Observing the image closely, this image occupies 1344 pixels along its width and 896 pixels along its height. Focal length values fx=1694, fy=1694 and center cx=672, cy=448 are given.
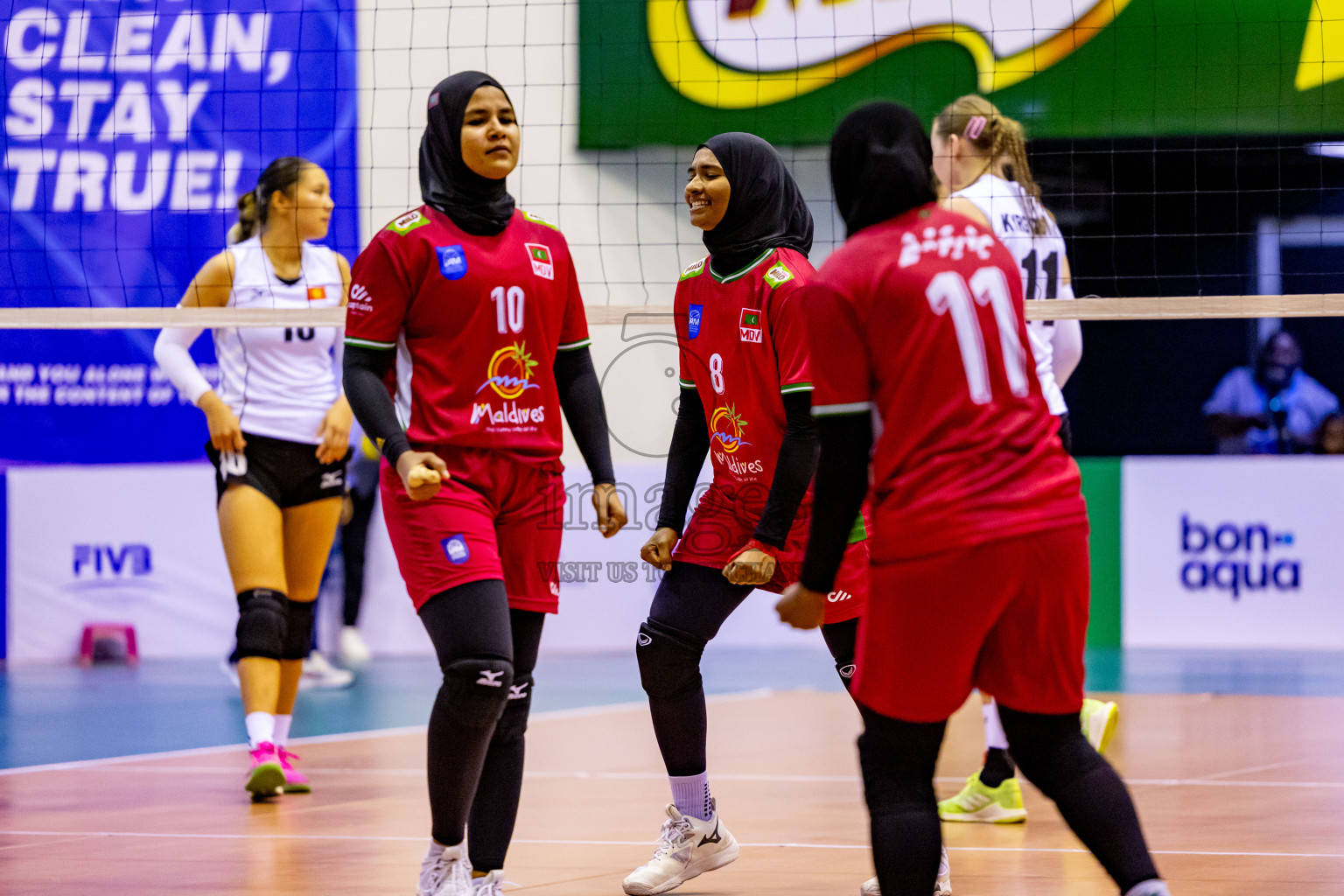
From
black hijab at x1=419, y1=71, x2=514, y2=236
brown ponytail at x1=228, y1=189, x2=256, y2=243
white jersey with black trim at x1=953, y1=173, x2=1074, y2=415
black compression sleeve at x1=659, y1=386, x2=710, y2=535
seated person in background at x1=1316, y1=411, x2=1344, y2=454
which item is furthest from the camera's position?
seated person in background at x1=1316, y1=411, x2=1344, y2=454

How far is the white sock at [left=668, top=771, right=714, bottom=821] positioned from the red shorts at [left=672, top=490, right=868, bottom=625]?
0.57 meters

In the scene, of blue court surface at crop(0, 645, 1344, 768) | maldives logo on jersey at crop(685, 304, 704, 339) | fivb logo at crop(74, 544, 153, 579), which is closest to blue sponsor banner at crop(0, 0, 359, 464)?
fivb logo at crop(74, 544, 153, 579)

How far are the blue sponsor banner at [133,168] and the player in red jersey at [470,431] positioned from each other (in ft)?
22.0

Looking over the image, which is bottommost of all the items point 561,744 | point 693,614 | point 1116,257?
point 561,744

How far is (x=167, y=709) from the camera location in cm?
845

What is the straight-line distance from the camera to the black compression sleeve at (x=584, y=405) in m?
4.13

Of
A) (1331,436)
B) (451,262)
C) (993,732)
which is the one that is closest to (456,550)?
(451,262)

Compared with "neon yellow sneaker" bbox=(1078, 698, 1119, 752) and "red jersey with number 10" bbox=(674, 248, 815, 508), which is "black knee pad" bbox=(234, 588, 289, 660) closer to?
"red jersey with number 10" bbox=(674, 248, 815, 508)

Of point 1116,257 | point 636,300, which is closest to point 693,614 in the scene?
point 636,300

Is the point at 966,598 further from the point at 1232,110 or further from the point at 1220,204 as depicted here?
the point at 1220,204

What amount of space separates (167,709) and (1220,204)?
8805mm

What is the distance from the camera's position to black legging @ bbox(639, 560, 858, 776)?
4242 millimetres

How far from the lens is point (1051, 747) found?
2.97 metres

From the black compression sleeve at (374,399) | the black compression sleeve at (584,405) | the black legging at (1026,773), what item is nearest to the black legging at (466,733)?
the black compression sleeve at (374,399)
